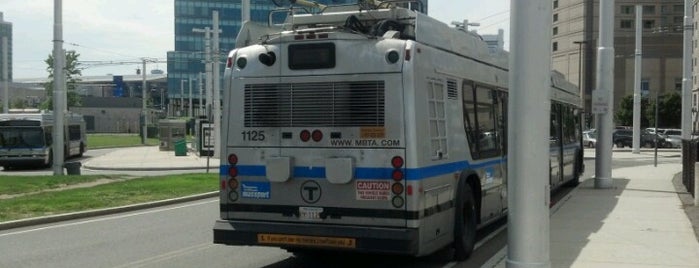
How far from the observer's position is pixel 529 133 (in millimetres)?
6324

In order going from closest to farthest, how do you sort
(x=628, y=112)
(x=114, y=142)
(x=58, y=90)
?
1. (x=58, y=90)
2. (x=114, y=142)
3. (x=628, y=112)

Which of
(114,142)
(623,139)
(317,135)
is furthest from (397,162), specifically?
(114,142)

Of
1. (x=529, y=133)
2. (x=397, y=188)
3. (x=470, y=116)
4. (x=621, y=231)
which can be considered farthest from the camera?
(x=621, y=231)

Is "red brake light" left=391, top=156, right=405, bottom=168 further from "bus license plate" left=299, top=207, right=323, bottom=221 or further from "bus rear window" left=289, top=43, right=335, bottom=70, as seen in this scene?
"bus rear window" left=289, top=43, right=335, bottom=70

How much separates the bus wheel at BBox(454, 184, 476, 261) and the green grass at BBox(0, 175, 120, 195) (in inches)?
547

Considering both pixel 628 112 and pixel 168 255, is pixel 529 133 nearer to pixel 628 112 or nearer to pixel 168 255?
pixel 168 255

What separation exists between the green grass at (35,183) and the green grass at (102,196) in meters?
1.22

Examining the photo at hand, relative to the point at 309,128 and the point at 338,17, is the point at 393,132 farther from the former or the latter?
the point at 338,17

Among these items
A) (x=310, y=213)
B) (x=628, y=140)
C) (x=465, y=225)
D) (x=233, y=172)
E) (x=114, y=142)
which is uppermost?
(x=233, y=172)

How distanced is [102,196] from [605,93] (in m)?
12.7

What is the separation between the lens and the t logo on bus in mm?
7941

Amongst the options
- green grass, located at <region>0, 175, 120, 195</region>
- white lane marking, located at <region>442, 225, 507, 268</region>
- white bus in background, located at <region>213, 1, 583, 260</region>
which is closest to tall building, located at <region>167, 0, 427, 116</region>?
green grass, located at <region>0, 175, 120, 195</region>

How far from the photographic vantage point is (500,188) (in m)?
11.1

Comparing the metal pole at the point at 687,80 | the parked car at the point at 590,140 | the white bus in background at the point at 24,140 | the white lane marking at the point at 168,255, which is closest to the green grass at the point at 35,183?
the white lane marking at the point at 168,255
